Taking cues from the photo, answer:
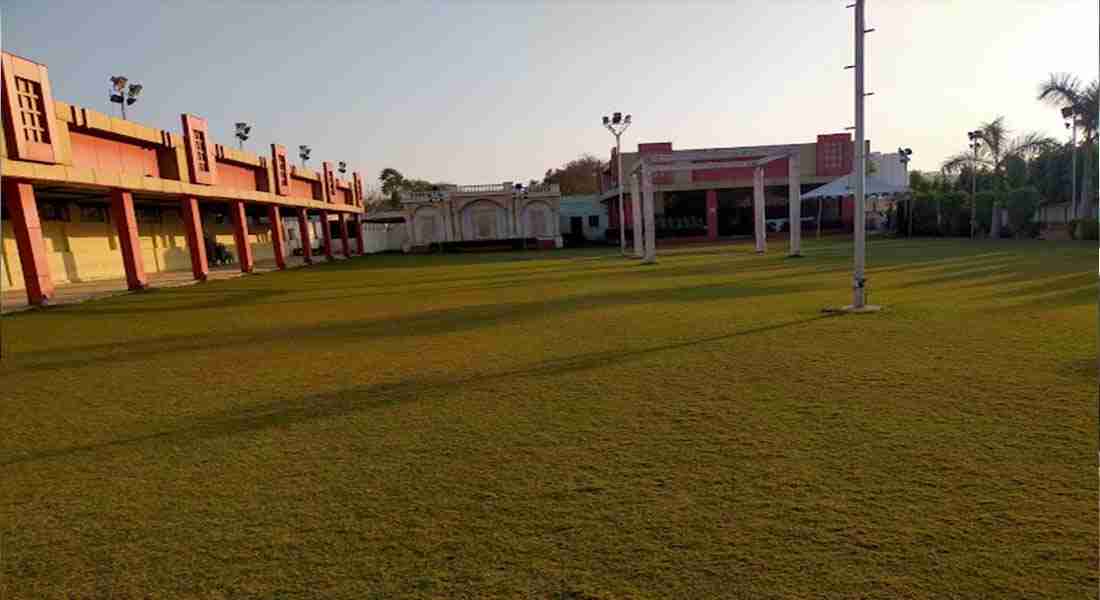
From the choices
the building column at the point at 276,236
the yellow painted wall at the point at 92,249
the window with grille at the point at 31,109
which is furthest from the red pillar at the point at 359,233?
the window with grille at the point at 31,109

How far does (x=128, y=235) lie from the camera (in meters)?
18.9

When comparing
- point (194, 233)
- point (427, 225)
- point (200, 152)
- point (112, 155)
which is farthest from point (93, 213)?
point (427, 225)

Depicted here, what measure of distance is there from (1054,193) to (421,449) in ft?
165

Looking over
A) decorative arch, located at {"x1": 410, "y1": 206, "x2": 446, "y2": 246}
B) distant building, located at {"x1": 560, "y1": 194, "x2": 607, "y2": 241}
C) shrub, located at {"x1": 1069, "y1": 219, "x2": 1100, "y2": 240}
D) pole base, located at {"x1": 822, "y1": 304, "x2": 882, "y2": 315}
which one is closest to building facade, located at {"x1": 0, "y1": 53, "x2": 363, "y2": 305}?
decorative arch, located at {"x1": 410, "y1": 206, "x2": 446, "y2": 246}

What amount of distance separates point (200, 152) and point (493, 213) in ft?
75.1

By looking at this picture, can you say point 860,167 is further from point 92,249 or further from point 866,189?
point 92,249

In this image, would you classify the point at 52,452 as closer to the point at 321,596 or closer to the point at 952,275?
the point at 321,596

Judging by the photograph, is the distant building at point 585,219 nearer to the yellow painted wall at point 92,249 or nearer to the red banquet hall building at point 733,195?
the red banquet hall building at point 733,195

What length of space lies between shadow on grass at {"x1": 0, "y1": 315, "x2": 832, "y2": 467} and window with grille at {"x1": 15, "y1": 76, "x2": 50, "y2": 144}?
13.5m

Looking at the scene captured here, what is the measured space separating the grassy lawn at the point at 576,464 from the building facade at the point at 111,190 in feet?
28.6

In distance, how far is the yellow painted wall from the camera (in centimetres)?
2236

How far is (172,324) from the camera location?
40.1 feet

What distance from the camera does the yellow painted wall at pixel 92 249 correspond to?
22.4m

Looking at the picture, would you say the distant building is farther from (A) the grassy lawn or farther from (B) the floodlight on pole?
(A) the grassy lawn
